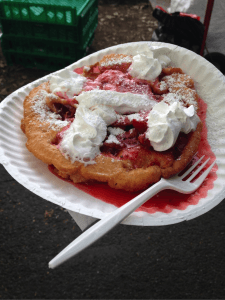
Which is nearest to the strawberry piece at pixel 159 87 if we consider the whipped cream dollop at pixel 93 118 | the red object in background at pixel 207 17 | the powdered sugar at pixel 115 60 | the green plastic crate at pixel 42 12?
the whipped cream dollop at pixel 93 118

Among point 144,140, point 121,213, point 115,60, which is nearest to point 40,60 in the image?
point 115,60

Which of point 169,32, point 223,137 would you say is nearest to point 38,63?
point 169,32

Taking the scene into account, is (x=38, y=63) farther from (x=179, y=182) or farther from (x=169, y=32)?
(x=179, y=182)

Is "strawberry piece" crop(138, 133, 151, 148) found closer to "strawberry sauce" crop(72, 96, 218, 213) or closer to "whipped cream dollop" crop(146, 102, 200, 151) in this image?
"whipped cream dollop" crop(146, 102, 200, 151)

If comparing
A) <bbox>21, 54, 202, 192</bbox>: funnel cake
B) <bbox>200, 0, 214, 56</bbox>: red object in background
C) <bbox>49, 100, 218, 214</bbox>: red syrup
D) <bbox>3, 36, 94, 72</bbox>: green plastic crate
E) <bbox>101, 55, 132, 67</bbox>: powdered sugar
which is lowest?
<bbox>3, 36, 94, 72</bbox>: green plastic crate

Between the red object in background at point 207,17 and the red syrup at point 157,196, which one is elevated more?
the red object in background at point 207,17

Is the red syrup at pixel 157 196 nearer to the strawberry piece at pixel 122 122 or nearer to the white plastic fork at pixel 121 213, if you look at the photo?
the white plastic fork at pixel 121 213

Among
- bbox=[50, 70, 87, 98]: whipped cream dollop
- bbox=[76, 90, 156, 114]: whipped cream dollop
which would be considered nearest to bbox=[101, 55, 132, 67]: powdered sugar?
bbox=[50, 70, 87, 98]: whipped cream dollop
